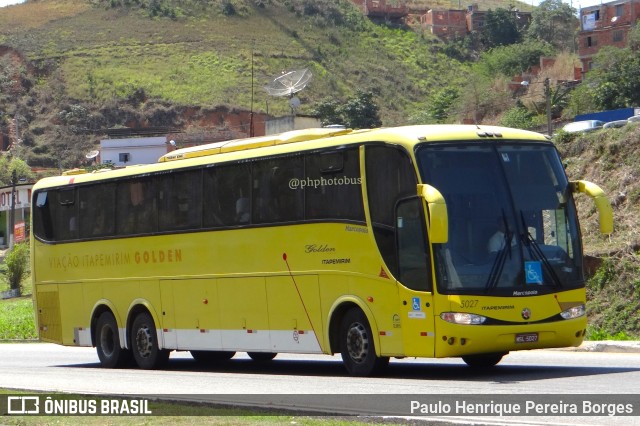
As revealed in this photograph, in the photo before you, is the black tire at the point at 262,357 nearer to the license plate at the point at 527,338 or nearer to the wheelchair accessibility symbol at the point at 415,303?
the wheelchair accessibility symbol at the point at 415,303

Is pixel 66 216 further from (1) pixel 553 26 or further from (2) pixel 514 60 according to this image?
(1) pixel 553 26

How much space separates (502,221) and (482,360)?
9.88 feet

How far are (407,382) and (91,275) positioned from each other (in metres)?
9.51

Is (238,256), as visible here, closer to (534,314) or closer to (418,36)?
(534,314)

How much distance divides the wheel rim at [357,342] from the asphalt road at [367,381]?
369 millimetres

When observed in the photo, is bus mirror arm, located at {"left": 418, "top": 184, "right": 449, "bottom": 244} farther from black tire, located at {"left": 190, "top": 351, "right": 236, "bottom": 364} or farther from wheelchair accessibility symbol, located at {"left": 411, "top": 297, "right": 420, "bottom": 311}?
black tire, located at {"left": 190, "top": 351, "right": 236, "bottom": 364}

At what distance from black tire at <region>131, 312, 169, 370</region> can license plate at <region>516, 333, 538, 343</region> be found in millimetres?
8300

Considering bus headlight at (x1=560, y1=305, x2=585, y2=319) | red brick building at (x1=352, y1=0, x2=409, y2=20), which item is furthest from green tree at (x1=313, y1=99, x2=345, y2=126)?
bus headlight at (x1=560, y1=305, x2=585, y2=319)

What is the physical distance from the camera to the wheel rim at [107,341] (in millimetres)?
23078

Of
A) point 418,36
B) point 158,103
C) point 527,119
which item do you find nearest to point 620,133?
point 527,119

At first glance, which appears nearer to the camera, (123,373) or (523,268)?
(523,268)

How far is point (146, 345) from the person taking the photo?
22125mm

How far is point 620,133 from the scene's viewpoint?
3500cm

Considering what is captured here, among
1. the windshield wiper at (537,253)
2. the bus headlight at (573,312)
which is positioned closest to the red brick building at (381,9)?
the bus headlight at (573,312)
